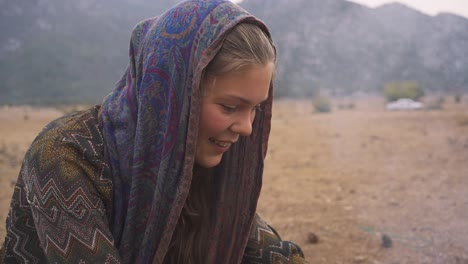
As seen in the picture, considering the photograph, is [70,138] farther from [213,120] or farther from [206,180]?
[206,180]

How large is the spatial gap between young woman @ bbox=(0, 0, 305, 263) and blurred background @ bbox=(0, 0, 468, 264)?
505mm

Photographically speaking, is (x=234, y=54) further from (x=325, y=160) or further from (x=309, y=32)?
(x=309, y=32)

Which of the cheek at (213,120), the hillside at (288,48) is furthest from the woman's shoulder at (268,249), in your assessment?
the hillside at (288,48)

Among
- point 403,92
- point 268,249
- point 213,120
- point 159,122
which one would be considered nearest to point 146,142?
point 159,122

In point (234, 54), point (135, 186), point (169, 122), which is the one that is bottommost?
point (135, 186)

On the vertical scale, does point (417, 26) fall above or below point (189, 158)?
below

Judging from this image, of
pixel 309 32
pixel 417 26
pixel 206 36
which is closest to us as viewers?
pixel 206 36

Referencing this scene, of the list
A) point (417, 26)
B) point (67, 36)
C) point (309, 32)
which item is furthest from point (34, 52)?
point (417, 26)

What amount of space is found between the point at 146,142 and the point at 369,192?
Answer: 4110 millimetres

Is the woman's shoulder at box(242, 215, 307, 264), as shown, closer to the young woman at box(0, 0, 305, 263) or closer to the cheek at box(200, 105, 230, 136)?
the young woman at box(0, 0, 305, 263)

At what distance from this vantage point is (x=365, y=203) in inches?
186

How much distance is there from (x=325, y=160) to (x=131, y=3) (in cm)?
5434

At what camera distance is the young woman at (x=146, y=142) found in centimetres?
145

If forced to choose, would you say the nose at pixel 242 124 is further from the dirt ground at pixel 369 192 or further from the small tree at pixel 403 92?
the small tree at pixel 403 92
